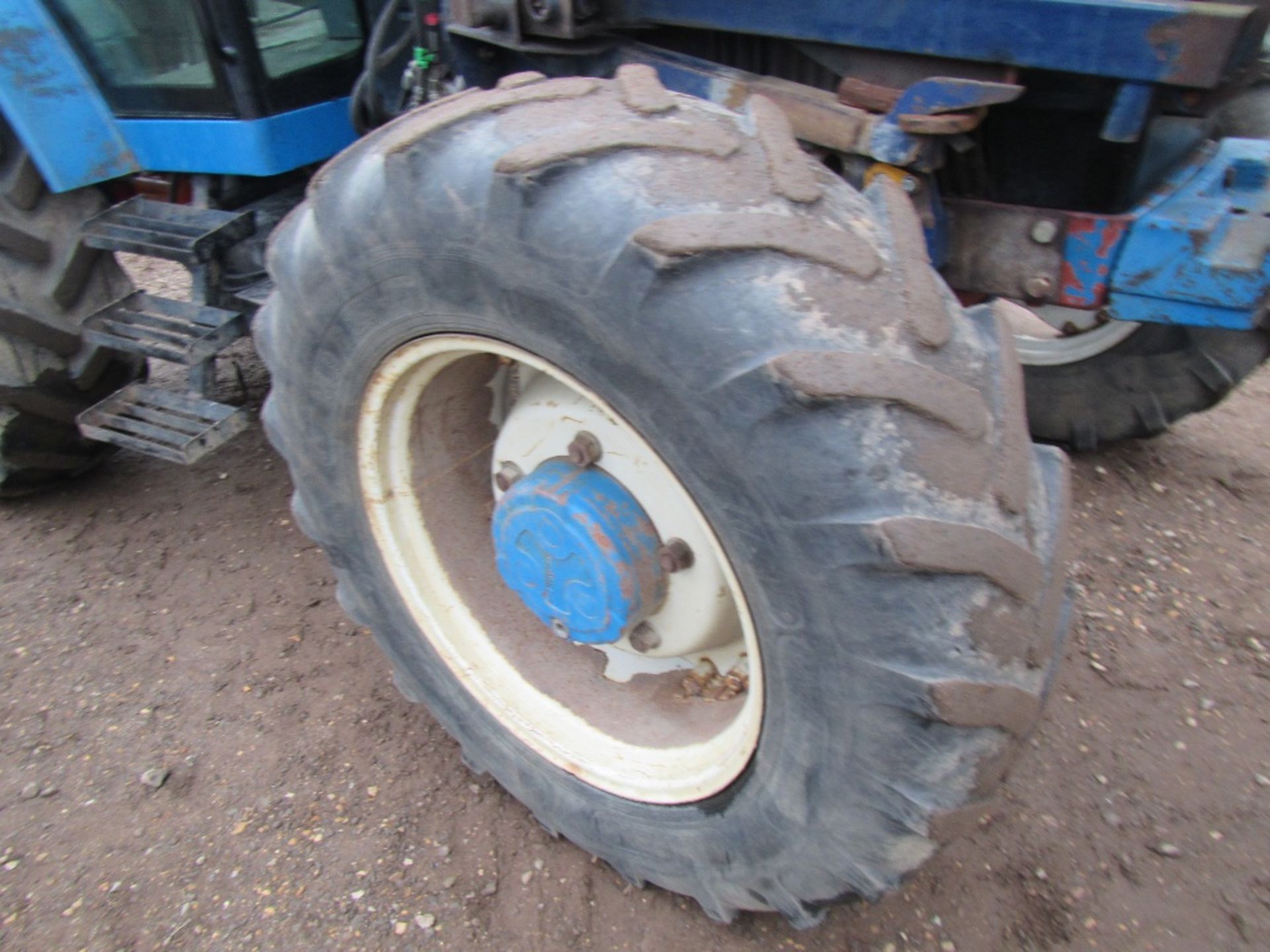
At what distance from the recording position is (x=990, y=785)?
3.81ft

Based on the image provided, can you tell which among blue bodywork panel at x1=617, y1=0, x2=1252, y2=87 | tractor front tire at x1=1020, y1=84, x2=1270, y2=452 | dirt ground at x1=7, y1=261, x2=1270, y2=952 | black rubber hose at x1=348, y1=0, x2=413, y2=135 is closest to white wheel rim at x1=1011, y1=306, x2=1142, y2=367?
tractor front tire at x1=1020, y1=84, x2=1270, y2=452

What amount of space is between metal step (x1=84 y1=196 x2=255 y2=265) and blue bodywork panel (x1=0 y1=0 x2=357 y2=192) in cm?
9

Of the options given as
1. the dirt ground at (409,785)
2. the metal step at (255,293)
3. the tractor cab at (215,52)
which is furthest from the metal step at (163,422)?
the tractor cab at (215,52)

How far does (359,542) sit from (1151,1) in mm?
1500

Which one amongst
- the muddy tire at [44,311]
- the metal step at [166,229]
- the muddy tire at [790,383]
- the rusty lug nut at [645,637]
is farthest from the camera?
the muddy tire at [44,311]

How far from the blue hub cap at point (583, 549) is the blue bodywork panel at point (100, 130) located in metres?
1.17

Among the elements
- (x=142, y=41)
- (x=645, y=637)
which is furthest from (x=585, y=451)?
(x=142, y=41)

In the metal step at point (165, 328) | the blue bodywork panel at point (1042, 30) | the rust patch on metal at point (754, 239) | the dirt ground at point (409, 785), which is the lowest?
the dirt ground at point (409, 785)

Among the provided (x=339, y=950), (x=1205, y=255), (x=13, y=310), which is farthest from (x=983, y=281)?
(x=13, y=310)

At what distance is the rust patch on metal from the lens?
3.31 ft

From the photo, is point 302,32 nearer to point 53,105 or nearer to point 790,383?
point 53,105

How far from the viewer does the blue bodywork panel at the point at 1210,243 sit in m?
1.41

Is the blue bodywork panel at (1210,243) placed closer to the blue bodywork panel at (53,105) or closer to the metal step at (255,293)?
the metal step at (255,293)

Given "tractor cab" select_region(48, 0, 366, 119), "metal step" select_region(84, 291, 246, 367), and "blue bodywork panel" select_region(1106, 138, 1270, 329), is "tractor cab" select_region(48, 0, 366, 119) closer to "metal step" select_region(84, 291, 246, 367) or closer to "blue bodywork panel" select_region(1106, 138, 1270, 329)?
"metal step" select_region(84, 291, 246, 367)
